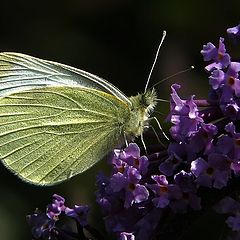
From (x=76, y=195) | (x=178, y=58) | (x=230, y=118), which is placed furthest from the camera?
→ (x=178, y=58)

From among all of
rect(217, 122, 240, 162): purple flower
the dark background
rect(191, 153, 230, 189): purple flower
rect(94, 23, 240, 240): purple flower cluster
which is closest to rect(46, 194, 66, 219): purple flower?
rect(94, 23, 240, 240): purple flower cluster

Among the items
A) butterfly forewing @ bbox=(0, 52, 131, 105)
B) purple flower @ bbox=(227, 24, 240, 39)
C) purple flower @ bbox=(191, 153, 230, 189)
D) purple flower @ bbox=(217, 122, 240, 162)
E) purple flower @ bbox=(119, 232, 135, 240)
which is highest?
purple flower @ bbox=(227, 24, 240, 39)

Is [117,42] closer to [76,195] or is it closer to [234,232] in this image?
[76,195]

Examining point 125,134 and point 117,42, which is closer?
point 125,134

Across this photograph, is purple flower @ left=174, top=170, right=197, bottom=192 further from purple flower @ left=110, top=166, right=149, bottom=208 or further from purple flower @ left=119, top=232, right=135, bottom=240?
purple flower @ left=119, top=232, right=135, bottom=240

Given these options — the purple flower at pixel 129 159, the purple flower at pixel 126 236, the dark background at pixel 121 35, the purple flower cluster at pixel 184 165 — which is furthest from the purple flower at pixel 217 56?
the dark background at pixel 121 35

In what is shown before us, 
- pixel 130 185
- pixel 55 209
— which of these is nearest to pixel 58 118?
pixel 55 209

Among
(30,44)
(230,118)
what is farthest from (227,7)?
(230,118)

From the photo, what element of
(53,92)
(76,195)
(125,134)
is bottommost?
(76,195)
